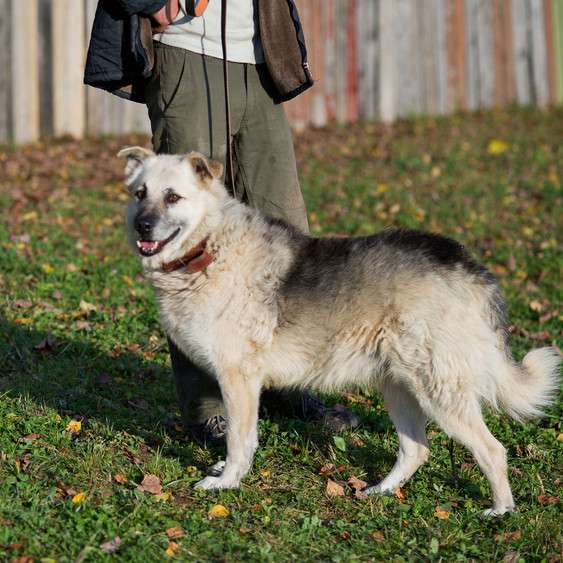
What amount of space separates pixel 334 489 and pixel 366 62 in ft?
33.3

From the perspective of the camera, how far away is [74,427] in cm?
490

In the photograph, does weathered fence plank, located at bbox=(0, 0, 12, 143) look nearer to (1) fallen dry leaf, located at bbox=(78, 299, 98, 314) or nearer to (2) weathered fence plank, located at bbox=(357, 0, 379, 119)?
(2) weathered fence plank, located at bbox=(357, 0, 379, 119)

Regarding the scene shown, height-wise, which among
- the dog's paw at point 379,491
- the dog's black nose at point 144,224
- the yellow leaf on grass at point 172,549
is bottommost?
the dog's paw at point 379,491

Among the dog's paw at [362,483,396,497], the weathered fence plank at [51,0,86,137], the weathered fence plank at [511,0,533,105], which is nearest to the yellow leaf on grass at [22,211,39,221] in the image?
the weathered fence plank at [51,0,86,137]

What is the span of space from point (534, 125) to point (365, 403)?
9.61 meters

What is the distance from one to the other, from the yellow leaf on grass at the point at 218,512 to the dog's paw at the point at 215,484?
0.70 ft

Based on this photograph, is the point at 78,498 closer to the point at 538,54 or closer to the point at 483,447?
the point at 483,447

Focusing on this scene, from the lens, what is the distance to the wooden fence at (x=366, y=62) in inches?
445

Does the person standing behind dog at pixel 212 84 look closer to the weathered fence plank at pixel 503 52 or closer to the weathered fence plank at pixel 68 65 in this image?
the weathered fence plank at pixel 68 65

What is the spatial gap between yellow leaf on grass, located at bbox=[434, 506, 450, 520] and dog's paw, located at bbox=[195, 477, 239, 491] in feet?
3.41

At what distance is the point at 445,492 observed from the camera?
455 cm

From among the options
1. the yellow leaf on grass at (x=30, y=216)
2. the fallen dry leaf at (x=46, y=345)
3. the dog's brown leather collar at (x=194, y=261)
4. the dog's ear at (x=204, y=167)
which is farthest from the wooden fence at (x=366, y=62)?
the dog's brown leather collar at (x=194, y=261)

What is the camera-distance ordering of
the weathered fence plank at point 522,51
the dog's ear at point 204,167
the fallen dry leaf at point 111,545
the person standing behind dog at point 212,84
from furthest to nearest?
the weathered fence plank at point 522,51, the person standing behind dog at point 212,84, the dog's ear at point 204,167, the fallen dry leaf at point 111,545

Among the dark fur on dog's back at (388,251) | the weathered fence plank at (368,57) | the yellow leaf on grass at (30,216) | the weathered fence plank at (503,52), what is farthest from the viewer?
the weathered fence plank at (503,52)
